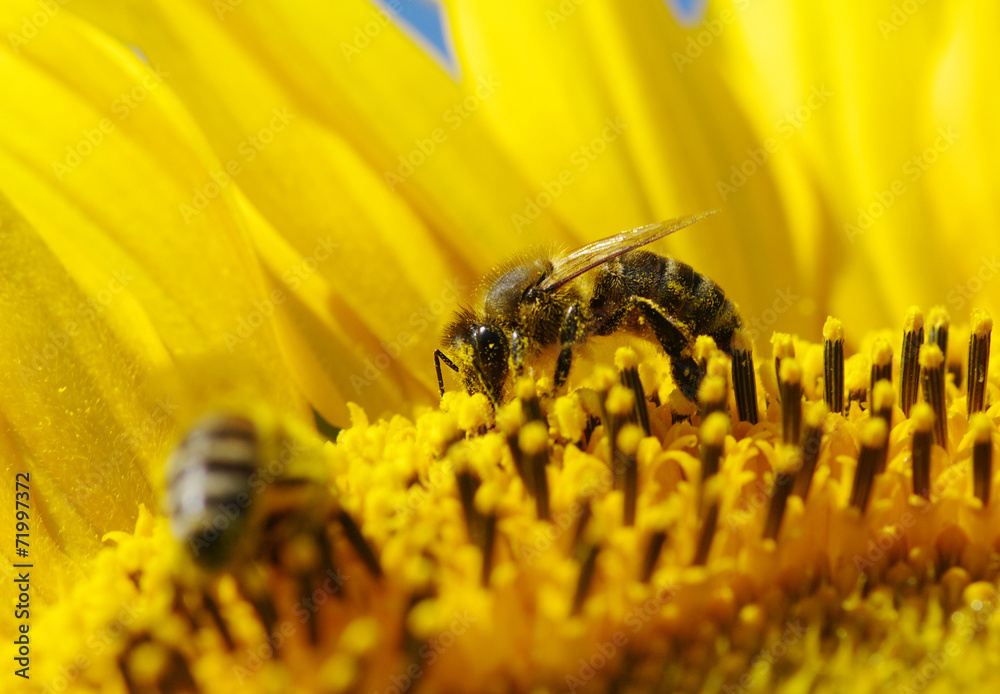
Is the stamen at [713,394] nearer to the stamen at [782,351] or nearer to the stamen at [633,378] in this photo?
the stamen at [633,378]

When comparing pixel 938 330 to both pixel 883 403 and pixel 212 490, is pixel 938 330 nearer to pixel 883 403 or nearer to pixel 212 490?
pixel 883 403

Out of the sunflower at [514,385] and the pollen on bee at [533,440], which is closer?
the sunflower at [514,385]

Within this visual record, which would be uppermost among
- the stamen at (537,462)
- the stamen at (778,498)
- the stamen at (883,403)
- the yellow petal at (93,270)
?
the yellow petal at (93,270)

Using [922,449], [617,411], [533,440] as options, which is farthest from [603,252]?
[922,449]

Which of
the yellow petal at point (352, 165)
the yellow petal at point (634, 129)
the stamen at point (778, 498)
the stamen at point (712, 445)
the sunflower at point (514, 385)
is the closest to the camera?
the sunflower at point (514, 385)

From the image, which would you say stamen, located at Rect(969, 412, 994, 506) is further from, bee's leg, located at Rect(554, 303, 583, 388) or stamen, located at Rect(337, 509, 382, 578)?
stamen, located at Rect(337, 509, 382, 578)

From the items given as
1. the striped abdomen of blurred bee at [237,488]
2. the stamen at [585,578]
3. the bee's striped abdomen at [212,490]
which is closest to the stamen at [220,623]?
the striped abdomen of blurred bee at [237,488]
